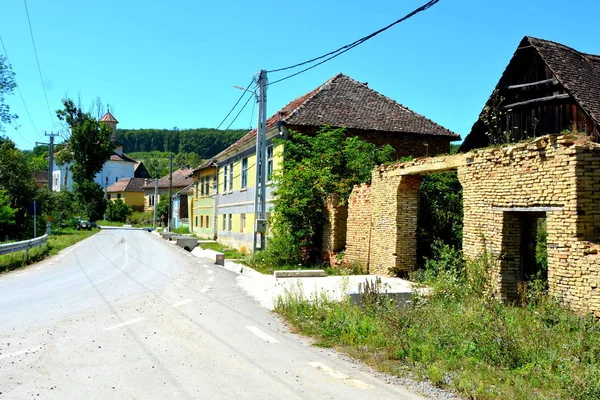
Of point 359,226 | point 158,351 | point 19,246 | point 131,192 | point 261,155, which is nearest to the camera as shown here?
point 158,351

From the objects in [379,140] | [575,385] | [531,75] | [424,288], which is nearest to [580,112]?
[531,75]

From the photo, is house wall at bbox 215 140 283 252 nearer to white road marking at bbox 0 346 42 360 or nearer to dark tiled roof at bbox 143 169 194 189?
white road marking at bbox 0 346 42 360

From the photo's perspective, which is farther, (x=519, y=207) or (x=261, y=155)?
(x=261, y=155)

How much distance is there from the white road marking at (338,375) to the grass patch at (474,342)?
0.60 meters

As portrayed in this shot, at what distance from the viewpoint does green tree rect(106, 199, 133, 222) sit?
294 ft

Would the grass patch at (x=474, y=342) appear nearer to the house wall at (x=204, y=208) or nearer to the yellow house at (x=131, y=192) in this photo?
the house wall at (x=204, y=208)

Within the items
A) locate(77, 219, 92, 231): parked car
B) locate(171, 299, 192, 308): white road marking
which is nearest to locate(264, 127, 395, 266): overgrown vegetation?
locate(171, 299, 192, 308): white road marking

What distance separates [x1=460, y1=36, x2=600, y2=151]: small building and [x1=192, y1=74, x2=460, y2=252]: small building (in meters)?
3.88

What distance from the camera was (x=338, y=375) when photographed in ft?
21.7

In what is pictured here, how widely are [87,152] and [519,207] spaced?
67412 mm

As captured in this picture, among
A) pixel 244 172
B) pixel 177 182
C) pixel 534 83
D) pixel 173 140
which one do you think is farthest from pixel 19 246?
pixel 173 140

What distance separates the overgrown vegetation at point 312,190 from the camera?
19.6 m

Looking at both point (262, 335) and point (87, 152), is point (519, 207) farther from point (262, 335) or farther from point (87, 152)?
point (87, 152)

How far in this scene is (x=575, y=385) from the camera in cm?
549
